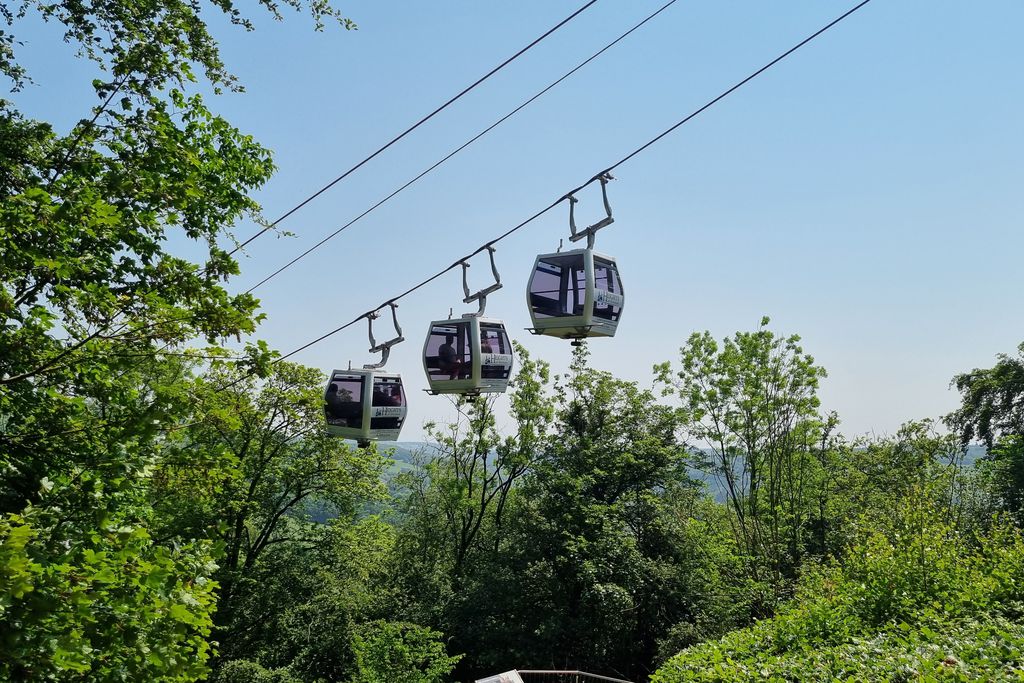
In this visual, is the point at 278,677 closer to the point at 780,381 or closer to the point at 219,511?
the point at 219,511

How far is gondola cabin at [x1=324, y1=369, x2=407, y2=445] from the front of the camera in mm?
10984

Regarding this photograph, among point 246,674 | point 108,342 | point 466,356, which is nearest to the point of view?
point 108,342

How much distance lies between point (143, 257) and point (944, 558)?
11.9m

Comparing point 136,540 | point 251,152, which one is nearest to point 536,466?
point 251,152

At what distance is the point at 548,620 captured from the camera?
20969 mm

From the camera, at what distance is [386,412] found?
1112 cm

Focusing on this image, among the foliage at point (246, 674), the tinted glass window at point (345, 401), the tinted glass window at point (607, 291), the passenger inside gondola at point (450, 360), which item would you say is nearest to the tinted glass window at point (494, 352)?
the passenger inside gondola at point (450, 360)

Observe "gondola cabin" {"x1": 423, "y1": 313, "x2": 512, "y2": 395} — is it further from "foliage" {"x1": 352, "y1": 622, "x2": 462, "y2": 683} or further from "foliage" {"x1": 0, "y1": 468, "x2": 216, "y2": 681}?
"foliage" {"x1": 352, "y1": 622, "x2": 462, "y2": 683}

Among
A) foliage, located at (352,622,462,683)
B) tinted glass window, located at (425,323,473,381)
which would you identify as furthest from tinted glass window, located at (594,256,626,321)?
foliage, located at (352,622,462,683)

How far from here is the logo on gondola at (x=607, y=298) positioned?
8547 mm

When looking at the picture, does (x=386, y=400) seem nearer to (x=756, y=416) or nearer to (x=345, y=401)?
(x=345, y=401)

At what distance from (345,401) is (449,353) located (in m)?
2.07

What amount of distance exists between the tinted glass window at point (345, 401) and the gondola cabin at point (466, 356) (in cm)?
150

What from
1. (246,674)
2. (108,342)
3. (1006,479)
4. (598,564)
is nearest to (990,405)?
(1006,479)
